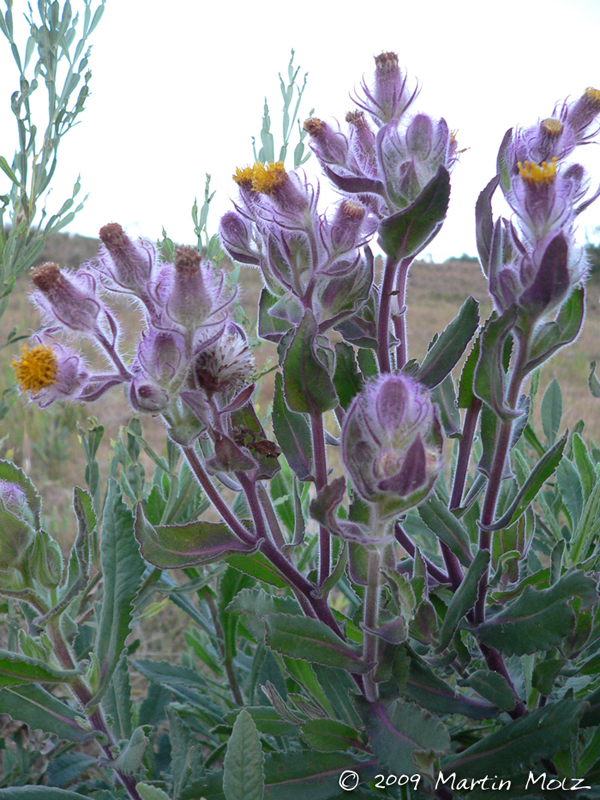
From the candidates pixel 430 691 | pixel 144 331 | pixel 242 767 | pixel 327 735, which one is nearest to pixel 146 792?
pixel 242 767

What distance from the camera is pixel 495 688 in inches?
52.0

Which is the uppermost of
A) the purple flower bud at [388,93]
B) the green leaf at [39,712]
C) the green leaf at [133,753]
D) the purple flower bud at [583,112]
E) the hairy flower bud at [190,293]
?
the purple flower bud at [388,93]

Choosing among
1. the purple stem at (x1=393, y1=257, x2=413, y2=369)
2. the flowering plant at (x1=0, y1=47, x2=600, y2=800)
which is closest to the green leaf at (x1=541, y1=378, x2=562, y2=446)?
the flowering plant at (x1=0, y1=47, x2=600, y2=800)

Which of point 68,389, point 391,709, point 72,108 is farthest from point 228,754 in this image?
point 72,108

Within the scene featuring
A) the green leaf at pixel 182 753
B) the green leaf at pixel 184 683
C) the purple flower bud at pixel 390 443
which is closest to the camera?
the purple flower bud at pixel 390 443

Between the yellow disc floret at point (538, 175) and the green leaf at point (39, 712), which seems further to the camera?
the green leaf at point (39, 712)

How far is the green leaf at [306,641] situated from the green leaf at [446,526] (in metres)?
0.34

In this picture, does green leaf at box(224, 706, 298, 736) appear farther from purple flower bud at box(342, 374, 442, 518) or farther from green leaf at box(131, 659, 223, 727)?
purple flower bud at box(342, 374, 442, 518)

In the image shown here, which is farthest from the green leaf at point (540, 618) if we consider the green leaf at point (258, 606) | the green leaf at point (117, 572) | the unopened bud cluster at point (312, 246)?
the green leaf at point (117, 572)

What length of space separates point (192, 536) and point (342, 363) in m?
0.53

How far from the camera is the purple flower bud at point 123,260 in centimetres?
127

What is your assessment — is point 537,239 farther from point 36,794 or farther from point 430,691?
point 36,794

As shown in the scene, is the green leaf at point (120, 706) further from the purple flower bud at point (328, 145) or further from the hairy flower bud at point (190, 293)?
the purple flower bud at point (328, 145)

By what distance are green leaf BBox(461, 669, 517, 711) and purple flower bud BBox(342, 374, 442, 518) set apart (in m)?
0.54
